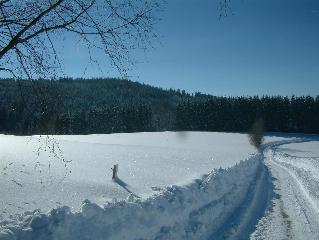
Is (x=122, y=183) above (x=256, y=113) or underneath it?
underneath

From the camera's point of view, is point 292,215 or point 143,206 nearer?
point 143,206

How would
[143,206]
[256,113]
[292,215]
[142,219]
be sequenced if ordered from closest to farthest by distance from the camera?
1. [142,219]
2. [143,206]
3. [292,215]
4. [256,113]

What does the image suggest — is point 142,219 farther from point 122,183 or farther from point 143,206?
point 122,183

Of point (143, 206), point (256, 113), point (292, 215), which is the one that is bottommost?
point (292, 215)

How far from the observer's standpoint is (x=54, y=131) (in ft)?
16.2

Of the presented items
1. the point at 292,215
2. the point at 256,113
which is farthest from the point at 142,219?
the point at 256,113

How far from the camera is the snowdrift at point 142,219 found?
6496 millimetres

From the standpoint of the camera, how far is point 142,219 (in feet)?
27.1

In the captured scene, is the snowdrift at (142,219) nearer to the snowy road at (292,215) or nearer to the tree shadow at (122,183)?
the snowy road at (292,215)

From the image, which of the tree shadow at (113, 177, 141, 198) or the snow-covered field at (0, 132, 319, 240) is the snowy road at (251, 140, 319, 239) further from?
the tree shadow at (113, 177, 141, 198)

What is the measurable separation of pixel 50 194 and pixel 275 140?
6173 centimetres

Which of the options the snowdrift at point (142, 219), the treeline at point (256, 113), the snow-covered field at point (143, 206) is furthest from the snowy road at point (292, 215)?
the treeline at point (256, 113)

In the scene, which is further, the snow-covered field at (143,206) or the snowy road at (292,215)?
the snowy road at (292,215)

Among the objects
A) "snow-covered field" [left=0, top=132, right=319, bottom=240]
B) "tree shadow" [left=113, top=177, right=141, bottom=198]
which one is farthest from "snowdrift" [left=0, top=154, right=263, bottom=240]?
"tree shadow" [left=113, top=177, right=141, bottom=198]
